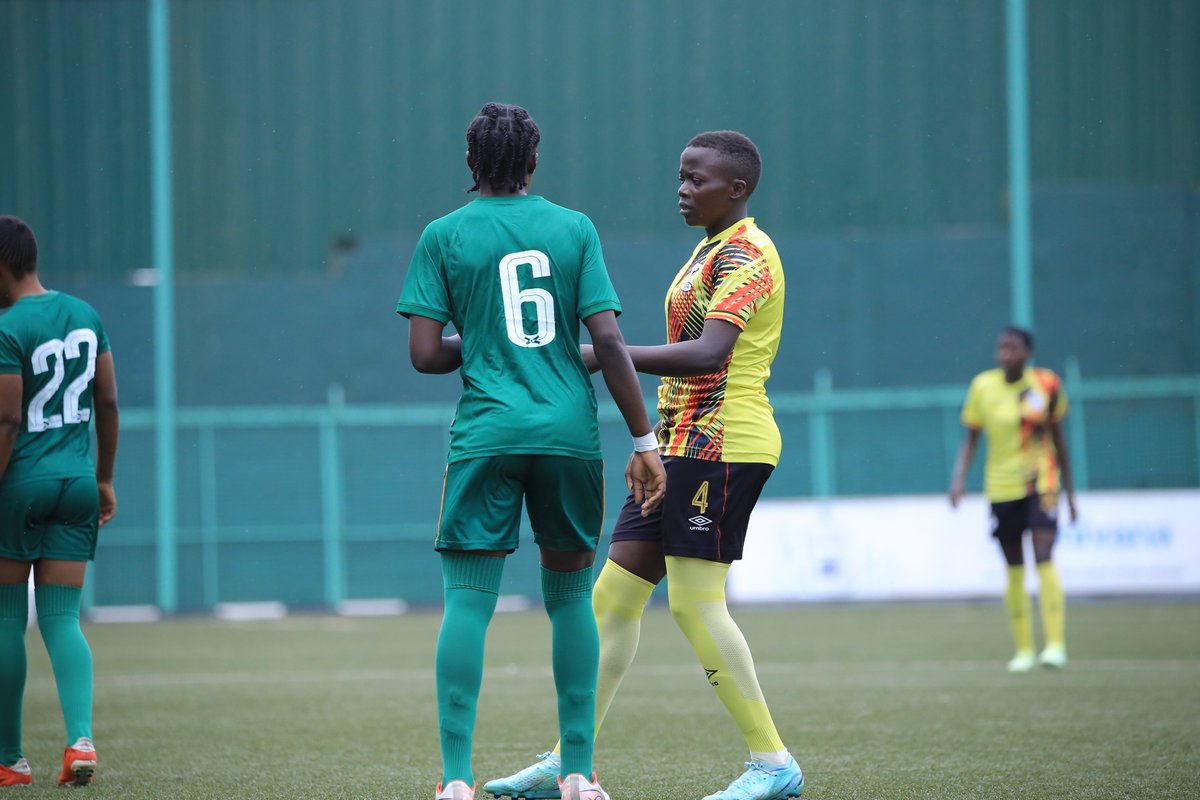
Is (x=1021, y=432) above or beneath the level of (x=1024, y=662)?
above

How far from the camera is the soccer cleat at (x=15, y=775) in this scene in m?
5.31

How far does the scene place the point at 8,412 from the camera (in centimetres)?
520

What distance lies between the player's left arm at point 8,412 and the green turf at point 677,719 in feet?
3.96

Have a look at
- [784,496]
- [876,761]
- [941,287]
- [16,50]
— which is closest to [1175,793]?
[876,761]

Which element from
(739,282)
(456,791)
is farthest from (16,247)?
(456,791)

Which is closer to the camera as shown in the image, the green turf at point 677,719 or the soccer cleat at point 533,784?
the soccer cleat at point 533,784

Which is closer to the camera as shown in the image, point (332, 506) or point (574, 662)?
point (574, 662)

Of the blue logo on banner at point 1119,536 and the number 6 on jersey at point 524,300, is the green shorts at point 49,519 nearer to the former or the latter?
the number 6 on jersey at point 524,300

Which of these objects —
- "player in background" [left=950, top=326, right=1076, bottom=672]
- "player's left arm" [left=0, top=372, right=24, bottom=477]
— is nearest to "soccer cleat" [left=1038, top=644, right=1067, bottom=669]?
"player in background" [left=950, top=326, right=1076, bottom=672]

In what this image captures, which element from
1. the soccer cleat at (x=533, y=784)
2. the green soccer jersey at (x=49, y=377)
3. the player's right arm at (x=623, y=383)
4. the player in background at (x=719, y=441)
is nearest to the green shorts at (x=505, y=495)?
the player's right arm at (x=623, y=383)

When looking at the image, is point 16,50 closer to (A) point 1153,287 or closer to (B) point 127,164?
(B) point 127,164

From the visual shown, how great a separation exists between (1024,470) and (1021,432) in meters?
0.28

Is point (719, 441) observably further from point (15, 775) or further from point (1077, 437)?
point (1077, 437)

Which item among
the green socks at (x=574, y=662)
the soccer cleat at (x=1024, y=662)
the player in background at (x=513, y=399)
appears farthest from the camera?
the soccer cleat at (x=1024, y=662)
